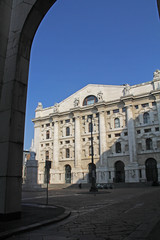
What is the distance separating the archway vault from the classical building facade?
3678cm

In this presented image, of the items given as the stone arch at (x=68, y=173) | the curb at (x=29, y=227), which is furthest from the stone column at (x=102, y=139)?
the curb at (x=29, y=227)

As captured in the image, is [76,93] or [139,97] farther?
[76,93]

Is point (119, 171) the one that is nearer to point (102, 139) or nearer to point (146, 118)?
point (102, 139)

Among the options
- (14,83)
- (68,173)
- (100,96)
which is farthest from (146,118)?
(14,83)

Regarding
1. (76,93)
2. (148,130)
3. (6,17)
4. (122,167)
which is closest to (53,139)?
(76,93)

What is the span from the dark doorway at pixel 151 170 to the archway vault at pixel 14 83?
123 ft

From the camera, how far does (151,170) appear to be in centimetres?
4097

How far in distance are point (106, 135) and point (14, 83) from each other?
39798mm

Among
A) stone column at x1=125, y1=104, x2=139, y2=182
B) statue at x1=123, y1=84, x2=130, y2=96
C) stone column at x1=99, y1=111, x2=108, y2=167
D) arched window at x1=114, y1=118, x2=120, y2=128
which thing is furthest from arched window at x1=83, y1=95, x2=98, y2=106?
stone column at x1=125, y1=104, x2=139, y2=182

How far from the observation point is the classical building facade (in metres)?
42.0

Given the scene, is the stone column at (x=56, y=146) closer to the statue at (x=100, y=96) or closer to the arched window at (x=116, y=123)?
the statue at (x=100, y=96)

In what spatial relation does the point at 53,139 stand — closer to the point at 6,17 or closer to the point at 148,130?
the point at 148,130

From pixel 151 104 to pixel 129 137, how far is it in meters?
8.02

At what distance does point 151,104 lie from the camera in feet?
142
